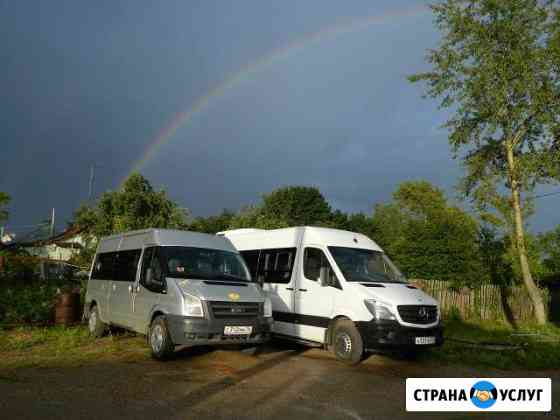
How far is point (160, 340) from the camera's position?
368 inches

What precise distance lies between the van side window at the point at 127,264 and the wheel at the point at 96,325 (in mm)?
1318

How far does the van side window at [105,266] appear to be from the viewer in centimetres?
1224

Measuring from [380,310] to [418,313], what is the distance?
2.64 feet

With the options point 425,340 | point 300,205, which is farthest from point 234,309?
point 300,205

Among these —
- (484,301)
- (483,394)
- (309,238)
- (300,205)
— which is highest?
(300,205)

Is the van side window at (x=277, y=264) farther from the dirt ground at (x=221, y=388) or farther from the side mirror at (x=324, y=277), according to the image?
the dirt ground at (x=221, y=388)

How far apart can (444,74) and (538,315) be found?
9738mm

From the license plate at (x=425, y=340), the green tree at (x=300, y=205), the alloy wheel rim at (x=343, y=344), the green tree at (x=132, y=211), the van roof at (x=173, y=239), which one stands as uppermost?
the green tree at (x=300, y=205)

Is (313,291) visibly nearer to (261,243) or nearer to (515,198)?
(261,243)

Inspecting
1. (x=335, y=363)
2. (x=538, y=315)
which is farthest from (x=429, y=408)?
(x=538, y=315)

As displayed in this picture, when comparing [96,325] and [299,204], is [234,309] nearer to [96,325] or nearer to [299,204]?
[96,325]

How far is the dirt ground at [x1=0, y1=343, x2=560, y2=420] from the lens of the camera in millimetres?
6262

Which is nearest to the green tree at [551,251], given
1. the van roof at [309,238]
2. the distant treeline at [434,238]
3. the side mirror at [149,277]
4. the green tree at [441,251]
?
the distant treeline at [434,238]

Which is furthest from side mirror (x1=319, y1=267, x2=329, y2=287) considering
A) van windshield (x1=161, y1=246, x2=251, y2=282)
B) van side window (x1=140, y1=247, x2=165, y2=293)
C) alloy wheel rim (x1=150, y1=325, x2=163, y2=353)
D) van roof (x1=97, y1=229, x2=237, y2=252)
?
alloy wheel rim (x1=150, y1=325, x2=163, y2=353)
